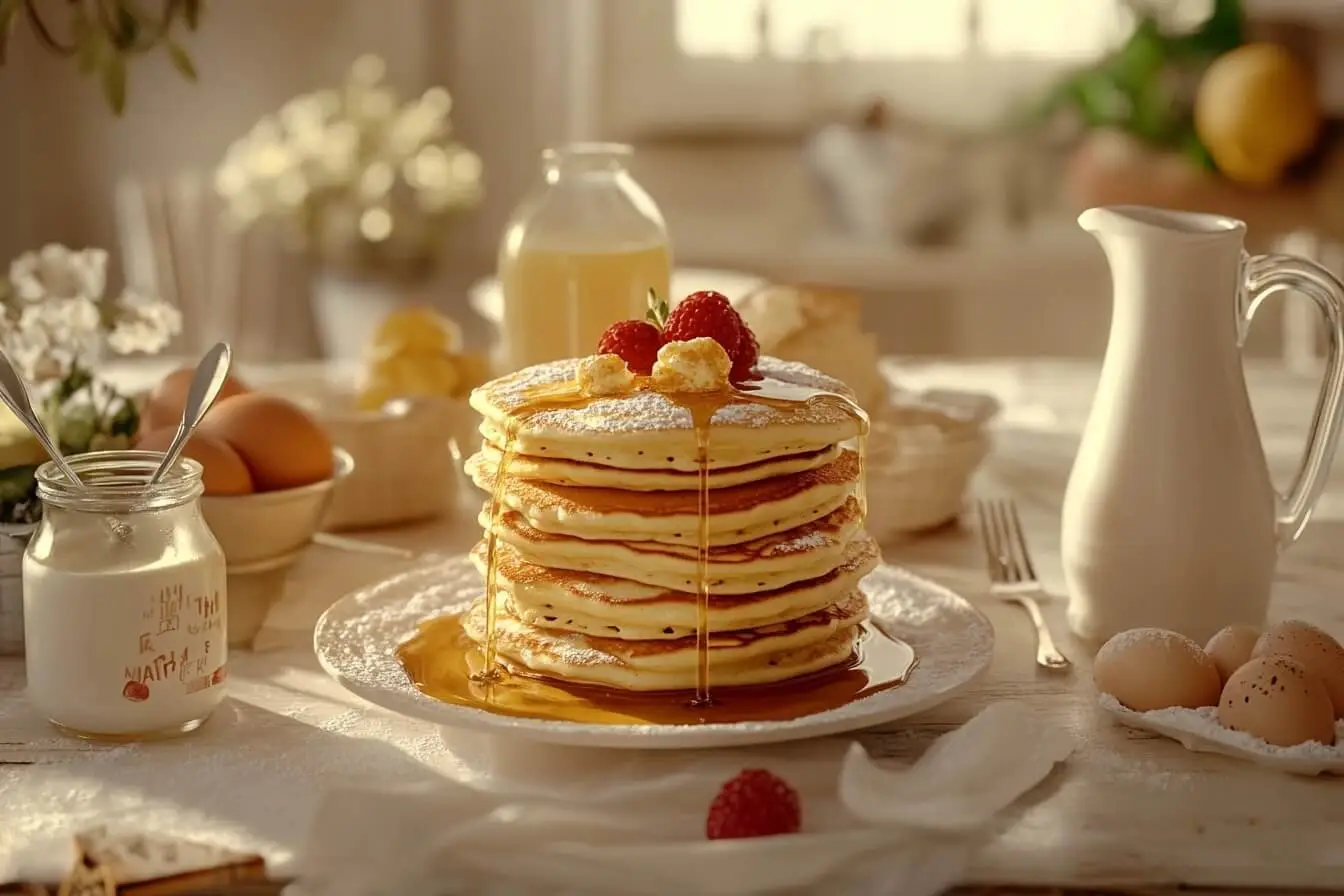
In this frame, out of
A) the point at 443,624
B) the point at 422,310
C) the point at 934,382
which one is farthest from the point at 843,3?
the point at 443,624

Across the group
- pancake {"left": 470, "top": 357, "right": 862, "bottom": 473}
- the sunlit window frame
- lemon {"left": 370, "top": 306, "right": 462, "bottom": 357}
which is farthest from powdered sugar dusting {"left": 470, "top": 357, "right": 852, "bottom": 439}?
the sunlit window frame

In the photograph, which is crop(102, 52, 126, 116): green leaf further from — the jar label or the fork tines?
the fork tines

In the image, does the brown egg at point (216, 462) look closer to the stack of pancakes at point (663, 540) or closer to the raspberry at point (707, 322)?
the stack of pancakes at point (663, 540)

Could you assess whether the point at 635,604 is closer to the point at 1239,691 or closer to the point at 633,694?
the point at 633,694

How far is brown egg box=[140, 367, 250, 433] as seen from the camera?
5.09 feet

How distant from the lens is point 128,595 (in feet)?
3.67

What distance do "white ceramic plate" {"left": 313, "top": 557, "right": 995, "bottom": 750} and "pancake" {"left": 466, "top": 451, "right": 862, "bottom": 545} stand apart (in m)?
0.14

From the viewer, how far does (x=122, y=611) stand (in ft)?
3.67

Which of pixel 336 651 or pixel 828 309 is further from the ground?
pixel 828 309

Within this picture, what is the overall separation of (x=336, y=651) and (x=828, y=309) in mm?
755

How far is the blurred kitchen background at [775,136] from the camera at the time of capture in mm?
3648

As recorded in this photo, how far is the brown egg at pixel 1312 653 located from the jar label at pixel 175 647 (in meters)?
0.74

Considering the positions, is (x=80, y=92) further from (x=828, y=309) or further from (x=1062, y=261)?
(x=828, y=309)

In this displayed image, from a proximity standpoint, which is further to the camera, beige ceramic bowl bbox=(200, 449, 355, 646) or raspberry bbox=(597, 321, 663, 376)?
beige ceramic bowl bbox=(200, 449, 355, 646)
